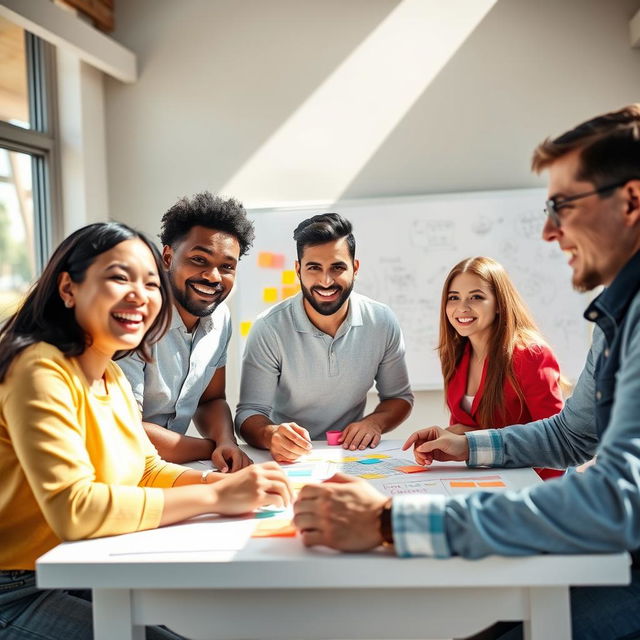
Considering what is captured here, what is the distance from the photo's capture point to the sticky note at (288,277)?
4.57 metres

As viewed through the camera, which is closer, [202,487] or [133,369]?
[202,487]

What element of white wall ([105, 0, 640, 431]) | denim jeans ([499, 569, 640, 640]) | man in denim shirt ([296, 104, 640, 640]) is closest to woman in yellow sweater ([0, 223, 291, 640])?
man in denim shirt ([296, 104, 640, 640])

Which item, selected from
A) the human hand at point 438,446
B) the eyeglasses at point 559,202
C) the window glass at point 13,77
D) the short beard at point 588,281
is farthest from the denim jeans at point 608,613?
the window glass at point 13,77

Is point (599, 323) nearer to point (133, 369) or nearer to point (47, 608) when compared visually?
point (47, 608)

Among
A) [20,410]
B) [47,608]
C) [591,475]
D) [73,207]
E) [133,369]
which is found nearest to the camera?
[591,475]

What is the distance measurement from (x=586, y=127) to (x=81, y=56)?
356cm

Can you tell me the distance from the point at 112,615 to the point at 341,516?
A: 406mm

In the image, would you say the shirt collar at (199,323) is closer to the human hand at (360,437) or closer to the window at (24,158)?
the human hand at (360,437)

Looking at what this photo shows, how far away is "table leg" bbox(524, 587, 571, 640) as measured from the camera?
1.14 meters

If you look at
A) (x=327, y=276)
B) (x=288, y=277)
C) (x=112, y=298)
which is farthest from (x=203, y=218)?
(x=288, y=277)

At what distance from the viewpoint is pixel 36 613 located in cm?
139

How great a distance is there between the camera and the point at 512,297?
9.08 ft

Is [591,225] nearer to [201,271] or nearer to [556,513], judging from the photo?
[556,513]

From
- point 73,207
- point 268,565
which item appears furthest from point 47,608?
point 73,207
